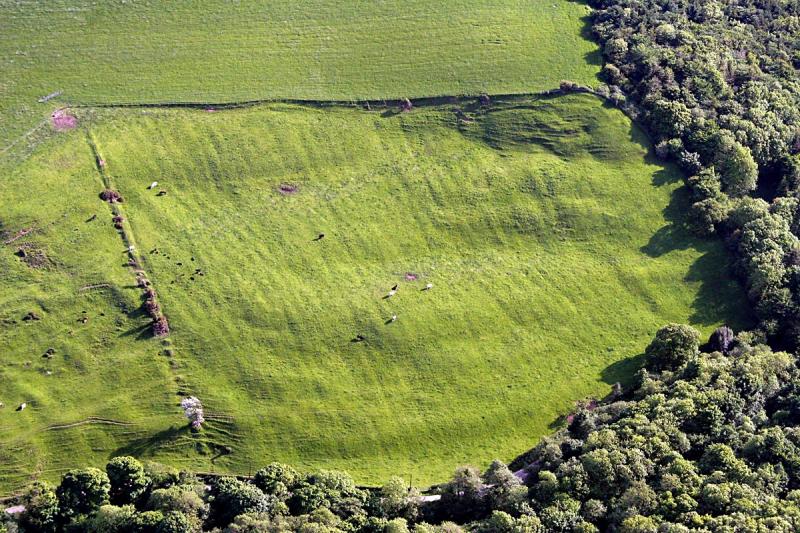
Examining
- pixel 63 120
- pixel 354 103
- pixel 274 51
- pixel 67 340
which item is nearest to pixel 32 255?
pixel 67 340

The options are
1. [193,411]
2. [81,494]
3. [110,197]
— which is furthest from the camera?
[110,197]

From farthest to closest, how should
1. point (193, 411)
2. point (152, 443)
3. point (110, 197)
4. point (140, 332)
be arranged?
point (110, 197)
point (140, 332)
point (193, 411)
point (152, 443)

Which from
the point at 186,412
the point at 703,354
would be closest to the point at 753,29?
the point at 703,354

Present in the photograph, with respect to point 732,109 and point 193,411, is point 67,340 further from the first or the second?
point 732,109

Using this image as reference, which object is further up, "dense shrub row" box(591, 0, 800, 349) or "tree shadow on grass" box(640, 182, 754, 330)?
"dense shrub row" box(591, 0, 800, 349)

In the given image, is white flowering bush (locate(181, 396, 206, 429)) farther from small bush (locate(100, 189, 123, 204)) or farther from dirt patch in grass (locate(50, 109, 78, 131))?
dirt patch in grass (locate(50, 109, 78, 131))

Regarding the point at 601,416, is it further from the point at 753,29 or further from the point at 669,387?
the point at 753,29

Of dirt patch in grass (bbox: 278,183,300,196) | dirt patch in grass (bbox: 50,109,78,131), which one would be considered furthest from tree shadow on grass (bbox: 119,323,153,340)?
dirt patch in grass (bbox: 50,109,78,131)
